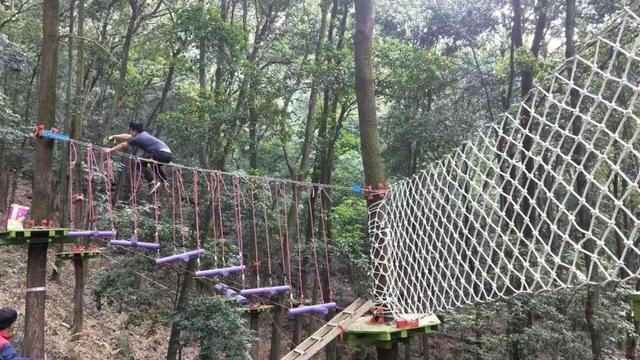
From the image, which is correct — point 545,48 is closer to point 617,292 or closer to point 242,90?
point 617,292

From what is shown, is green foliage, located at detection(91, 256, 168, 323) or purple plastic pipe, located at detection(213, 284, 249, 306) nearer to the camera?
purple plastic pipe, located at detection(213, 284, 249, 306)

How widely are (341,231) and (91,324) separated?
4.25 metres

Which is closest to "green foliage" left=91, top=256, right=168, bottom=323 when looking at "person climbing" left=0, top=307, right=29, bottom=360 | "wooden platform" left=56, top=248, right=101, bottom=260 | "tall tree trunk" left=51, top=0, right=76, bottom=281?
"wooden platform" left=56, top=248, right=101, bottom=260

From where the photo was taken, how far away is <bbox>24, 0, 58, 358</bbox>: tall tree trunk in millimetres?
4383

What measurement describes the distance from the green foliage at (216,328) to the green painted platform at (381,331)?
267 centimetres

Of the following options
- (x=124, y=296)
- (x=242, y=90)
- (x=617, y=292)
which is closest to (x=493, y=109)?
(x=617, y=292)

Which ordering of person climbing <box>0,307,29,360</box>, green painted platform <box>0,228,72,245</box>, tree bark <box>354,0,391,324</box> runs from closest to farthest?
person climbing <box>0,307,29,360</box>, tree bark <box>354,0,391,324</box>, green painted platform <box>0,228,72,245</box>

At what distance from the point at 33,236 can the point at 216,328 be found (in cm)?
221

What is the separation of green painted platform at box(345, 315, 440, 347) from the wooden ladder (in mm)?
51

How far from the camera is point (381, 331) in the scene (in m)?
2.97

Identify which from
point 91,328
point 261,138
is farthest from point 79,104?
point 91,328

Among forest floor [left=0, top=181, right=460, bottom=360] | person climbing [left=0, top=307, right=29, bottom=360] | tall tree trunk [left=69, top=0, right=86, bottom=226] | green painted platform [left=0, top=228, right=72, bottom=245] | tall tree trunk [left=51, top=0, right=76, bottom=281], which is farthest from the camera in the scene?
tall tree trunk [left=51, top=0, right=76, bottom=281]

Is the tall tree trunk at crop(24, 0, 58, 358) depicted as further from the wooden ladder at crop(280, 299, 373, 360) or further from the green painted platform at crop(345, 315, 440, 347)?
the green painted platform at crop(345, 315, 440, 347)

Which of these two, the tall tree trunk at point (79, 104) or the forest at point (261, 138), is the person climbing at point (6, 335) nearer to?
the forest at point (261, 138)
